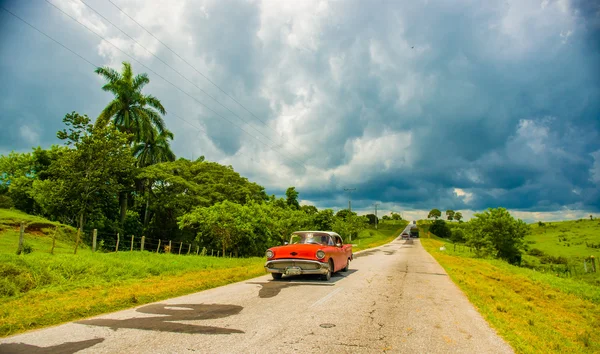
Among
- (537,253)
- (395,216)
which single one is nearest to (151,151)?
(537,253)

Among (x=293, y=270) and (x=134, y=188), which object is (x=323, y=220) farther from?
(x=293, y=270)

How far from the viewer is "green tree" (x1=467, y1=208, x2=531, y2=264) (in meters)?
32.6

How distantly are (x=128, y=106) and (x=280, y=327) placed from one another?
3615 cm

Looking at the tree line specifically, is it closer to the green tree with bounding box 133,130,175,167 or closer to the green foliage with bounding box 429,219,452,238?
the green tree with bounding box 133,130,175,167

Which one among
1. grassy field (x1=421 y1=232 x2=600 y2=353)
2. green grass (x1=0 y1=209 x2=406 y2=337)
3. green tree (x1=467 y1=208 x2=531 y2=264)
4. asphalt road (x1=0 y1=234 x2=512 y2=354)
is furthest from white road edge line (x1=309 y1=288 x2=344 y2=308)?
green tree (x1=467 y1=208 x2=531 y2=264)

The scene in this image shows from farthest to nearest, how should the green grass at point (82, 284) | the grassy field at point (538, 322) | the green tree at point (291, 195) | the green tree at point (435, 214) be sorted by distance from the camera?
1. the green tree at point (435, 214)
2. the green tree at point (291, 195)
3. the green grass at point (82, 284)
4. the grassy field at point (538, 322)

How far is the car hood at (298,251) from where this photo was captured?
11.4m

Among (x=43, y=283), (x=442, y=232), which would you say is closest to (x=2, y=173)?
(x=43, y=283)

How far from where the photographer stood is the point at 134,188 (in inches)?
1481

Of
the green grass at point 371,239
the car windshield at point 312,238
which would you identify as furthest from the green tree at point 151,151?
the car windshield at point 312,238

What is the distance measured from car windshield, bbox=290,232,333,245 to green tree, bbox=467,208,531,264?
1035 inches

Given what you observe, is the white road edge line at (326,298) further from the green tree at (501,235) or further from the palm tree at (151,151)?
the palm tree at (151,151)

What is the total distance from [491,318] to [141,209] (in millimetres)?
45278

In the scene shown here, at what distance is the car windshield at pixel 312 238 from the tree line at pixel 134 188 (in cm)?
1250
